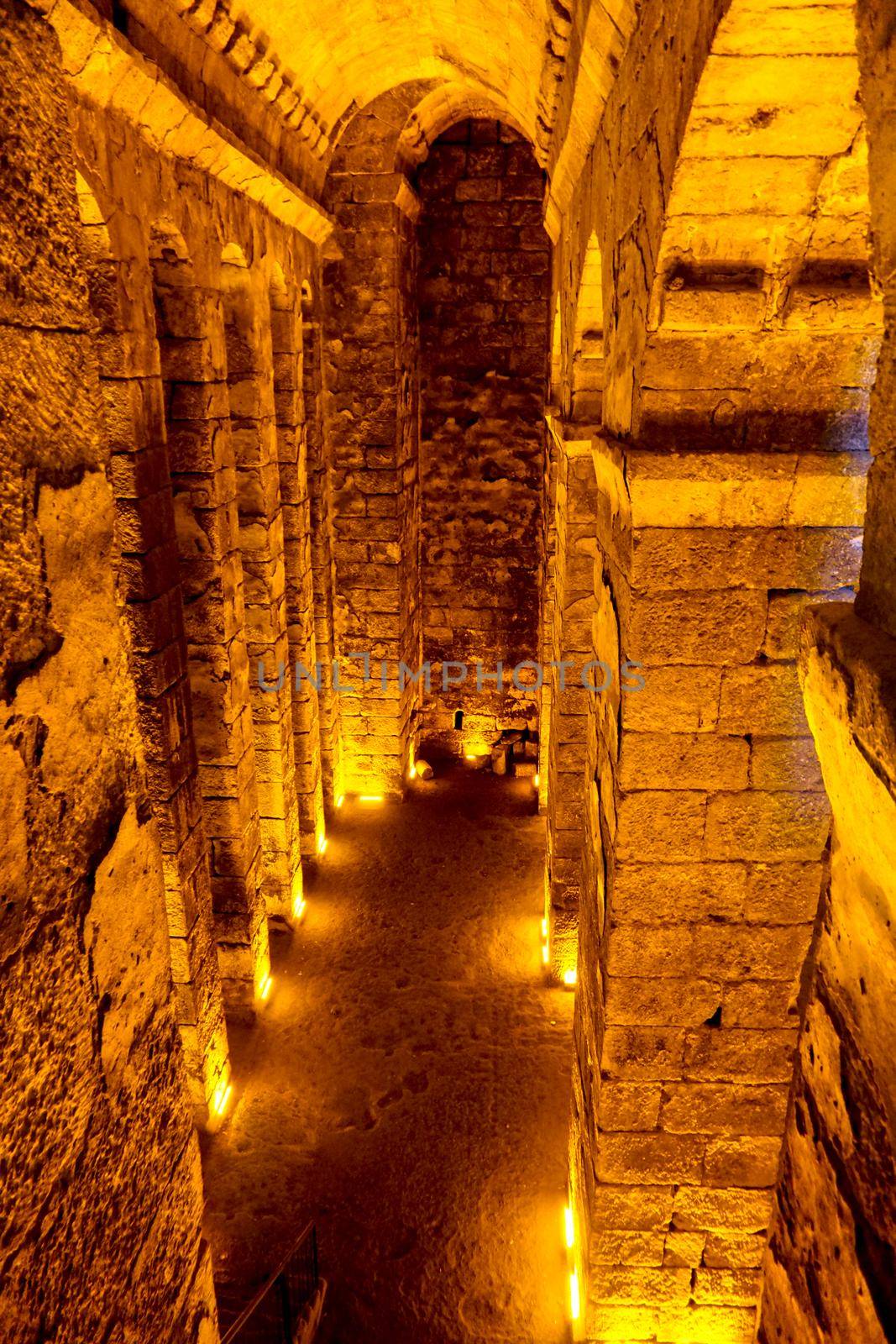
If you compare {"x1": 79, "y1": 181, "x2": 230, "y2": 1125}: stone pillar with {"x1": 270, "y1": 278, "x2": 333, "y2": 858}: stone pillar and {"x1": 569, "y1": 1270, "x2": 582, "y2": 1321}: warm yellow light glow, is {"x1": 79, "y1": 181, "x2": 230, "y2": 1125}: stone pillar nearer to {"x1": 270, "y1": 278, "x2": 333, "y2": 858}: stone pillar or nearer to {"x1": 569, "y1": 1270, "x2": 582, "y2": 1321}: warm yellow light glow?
{"x1": 569, "y1": 1270, "x2": 582, "y2": 1321}: warm yellow light glow

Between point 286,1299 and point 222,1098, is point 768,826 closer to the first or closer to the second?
point 286,1299

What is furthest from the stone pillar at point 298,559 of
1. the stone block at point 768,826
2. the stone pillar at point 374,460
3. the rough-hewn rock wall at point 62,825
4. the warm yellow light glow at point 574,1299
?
the rough-hewn rock wall at point 62,825

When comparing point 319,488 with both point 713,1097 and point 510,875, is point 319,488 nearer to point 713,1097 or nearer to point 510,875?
point 510,875

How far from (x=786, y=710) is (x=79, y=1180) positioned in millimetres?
2395

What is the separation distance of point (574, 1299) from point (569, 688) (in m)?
3.16

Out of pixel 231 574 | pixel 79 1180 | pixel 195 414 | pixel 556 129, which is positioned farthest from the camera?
pixel 231 574

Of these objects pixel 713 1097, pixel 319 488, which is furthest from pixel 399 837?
pixel 713 1097

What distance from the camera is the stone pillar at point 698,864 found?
8.91 feet

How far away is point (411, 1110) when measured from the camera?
5.32 m

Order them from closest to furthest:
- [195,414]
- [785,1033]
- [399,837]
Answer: [785,1033] → [195,414] → [399,837]

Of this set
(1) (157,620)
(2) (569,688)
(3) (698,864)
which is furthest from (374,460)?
(3) (698,864)

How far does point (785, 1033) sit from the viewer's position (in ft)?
10.5

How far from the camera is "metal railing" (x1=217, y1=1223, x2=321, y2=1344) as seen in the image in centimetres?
363

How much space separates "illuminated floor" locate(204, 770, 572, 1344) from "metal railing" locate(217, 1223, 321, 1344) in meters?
0.20
